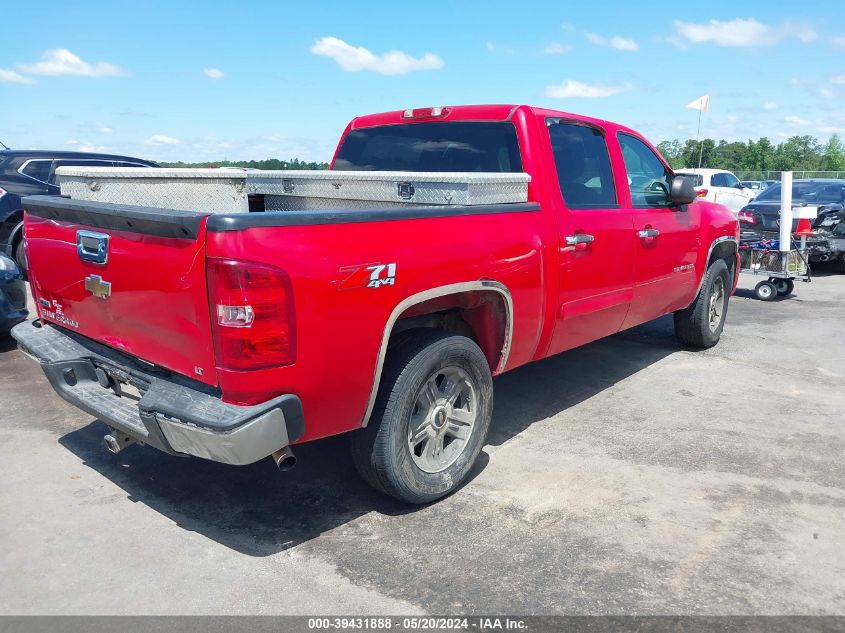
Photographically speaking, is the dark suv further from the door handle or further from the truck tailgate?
the door handle

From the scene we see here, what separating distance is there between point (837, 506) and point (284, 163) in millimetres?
4833

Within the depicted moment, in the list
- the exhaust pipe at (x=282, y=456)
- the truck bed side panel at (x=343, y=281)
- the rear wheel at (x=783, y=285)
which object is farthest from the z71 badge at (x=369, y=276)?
the rear wheel at (x=783, y=285)

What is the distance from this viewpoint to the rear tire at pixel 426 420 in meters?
3.27

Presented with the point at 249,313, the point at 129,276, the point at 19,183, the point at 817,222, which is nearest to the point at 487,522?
the point at 249,313

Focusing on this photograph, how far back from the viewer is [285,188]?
185 inches

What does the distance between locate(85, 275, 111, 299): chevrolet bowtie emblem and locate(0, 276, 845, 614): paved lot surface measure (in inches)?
43.3

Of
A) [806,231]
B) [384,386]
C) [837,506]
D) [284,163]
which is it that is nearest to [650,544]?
[837,506]

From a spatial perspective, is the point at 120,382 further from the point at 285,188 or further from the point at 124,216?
the point at 285,188

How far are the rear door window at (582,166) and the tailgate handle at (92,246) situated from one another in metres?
2.59

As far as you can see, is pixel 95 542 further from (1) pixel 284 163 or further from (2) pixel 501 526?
(1) pixel 284 163

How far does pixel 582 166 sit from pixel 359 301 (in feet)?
7.71

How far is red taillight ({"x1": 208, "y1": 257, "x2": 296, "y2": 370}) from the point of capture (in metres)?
2.63

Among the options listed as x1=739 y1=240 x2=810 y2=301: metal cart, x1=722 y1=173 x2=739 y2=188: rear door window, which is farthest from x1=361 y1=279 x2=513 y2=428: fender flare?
x1=722 y1=173 x2=739 y2=188: rear door window

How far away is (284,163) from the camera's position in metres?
6.20
